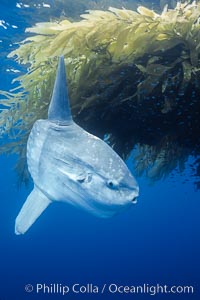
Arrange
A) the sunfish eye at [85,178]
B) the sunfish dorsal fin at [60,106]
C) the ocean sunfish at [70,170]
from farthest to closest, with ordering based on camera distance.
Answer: the sunfish dorsal fin at [60,106] → the sunfish eye at [85,178] → the ocean sunfish at [70,170]

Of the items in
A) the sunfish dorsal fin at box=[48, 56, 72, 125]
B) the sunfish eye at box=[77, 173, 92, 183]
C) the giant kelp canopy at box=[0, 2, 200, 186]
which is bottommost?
the sunfish eye at box=[77, 173, 92, 183]

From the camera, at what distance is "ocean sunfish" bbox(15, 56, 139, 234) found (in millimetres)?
2902

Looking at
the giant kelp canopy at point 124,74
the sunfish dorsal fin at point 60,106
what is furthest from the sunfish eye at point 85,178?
the giant kelp canopy at point 124,74

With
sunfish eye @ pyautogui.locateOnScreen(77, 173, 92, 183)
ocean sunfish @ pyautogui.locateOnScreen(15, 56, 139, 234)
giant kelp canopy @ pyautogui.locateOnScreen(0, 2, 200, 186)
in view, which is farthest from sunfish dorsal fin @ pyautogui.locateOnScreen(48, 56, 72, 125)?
giant kelp canopy @ pyautogui.locateOnScreen(0, 2, 200, 186)

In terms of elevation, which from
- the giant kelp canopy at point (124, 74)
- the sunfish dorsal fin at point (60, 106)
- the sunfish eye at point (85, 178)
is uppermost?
the giant kelp canopy at point (124, 74)

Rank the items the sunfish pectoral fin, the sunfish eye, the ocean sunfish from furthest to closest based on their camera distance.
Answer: the sunfish pectoral fin
the sunfish eye
the ocean sunfish

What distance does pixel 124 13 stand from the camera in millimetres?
4273

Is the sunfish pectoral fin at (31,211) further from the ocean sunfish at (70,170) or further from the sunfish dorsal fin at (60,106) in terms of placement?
the sunfish dorsal fin at (60,106)

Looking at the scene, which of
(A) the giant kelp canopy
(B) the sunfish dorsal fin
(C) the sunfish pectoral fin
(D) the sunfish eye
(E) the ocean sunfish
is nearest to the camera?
(E) the ocean sunfish

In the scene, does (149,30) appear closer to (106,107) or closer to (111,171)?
(106,107)

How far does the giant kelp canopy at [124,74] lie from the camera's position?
13.9 feet

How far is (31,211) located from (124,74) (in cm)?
242

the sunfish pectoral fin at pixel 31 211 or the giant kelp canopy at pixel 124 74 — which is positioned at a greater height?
the giant kelp canopy at pixel 124 74

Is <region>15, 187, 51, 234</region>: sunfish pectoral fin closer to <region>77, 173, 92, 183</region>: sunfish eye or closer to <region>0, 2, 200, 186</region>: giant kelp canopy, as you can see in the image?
<region>77, 173, 92, 183</region>: sunfish eye
